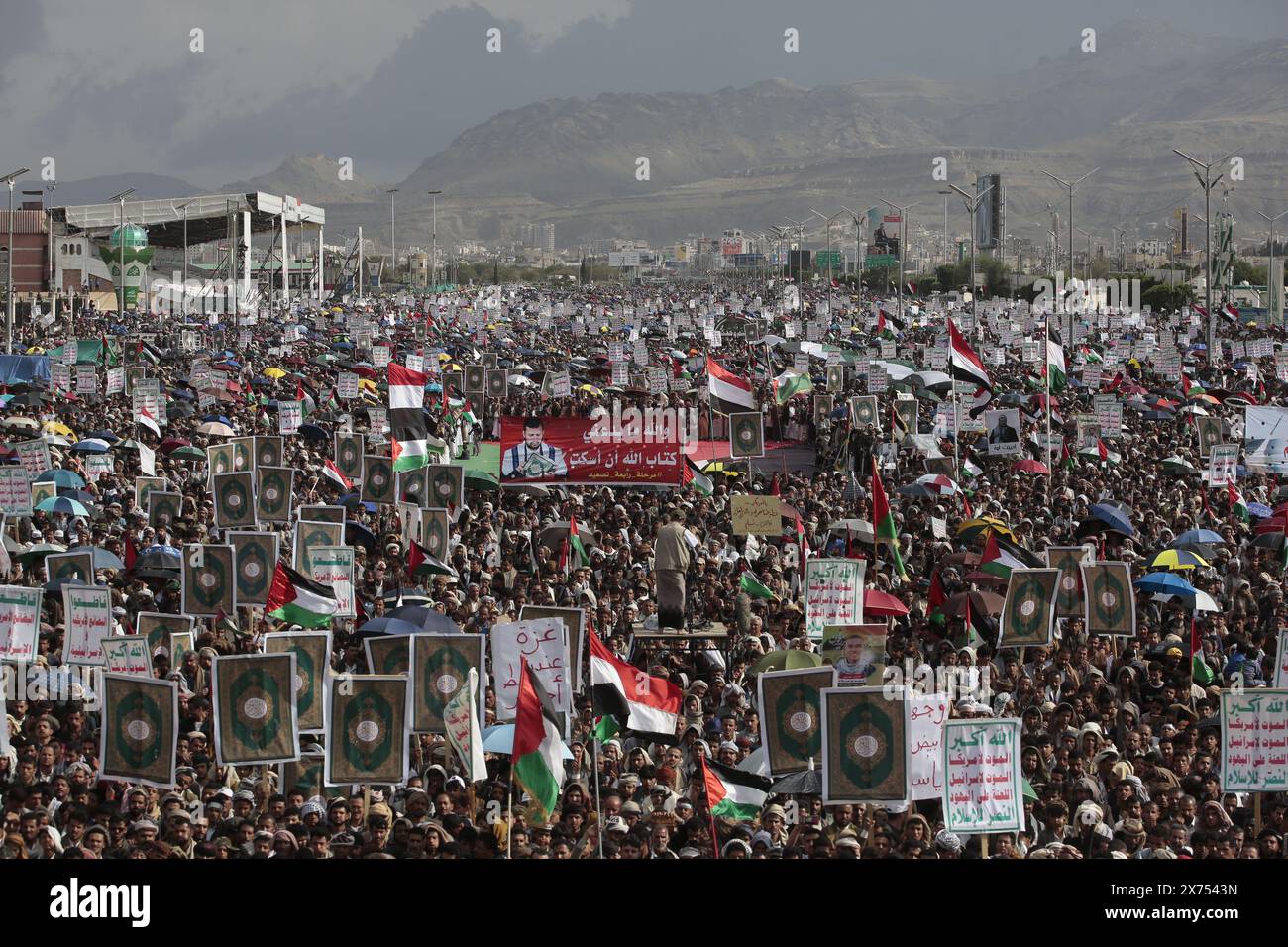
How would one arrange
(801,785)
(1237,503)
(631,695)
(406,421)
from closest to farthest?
(801,785) < (631,695) < (1237,503) < (406,421)

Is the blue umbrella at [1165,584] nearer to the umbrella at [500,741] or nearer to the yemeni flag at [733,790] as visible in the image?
the yemeni flag at [733,790]

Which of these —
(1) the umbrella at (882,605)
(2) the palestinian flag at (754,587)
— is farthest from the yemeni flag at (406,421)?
(1) the umbrella at (882,605)

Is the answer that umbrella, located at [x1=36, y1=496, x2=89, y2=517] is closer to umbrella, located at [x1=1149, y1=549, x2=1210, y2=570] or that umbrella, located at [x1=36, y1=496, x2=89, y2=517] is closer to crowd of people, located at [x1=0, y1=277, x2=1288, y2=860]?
crowd of people, located at [x1=0, y1=277, x2=1288, y2=860]

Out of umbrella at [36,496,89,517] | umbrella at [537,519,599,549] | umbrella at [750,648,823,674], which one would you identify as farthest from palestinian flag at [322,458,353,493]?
umbrella at [750,648,823,674]

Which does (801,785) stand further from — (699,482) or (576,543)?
(699,482)

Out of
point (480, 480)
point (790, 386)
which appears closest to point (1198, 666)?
point (480, 480)

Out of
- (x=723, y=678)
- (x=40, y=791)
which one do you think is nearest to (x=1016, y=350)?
(x=723, y=678)
